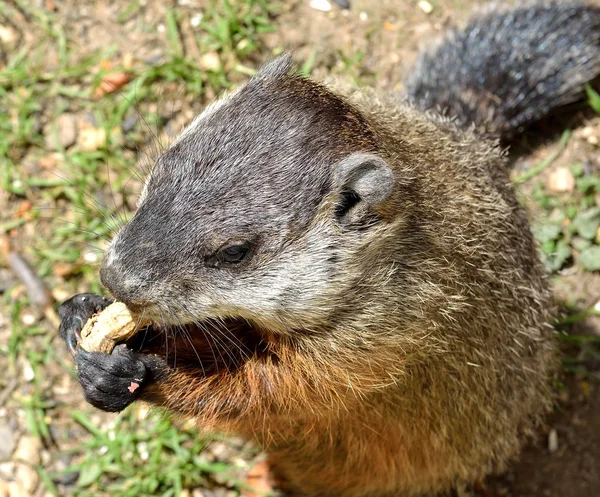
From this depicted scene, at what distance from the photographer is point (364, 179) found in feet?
6.56

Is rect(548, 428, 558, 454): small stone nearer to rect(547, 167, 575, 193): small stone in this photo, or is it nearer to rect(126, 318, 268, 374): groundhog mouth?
rect(547, 167, 575, 193): small stone

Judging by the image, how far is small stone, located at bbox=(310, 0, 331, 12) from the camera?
3992 mm

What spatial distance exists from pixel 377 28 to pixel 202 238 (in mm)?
2373

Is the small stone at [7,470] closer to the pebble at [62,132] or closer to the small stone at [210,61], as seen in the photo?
the pebble at [62,132]

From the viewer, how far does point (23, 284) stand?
3621mm

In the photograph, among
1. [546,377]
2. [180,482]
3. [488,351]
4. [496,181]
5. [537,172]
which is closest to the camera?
[488,351]

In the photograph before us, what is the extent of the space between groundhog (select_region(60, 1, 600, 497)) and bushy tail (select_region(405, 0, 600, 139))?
9.3 inches

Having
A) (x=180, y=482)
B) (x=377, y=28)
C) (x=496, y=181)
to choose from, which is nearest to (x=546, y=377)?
(x=496, y=181)

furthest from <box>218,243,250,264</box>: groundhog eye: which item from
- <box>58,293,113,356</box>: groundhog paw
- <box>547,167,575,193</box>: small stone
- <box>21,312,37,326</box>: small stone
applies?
<box>547,167,575,193</box>: small stone

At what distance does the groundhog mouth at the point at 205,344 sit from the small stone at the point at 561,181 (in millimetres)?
2107

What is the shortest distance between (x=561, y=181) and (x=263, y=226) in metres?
2.29

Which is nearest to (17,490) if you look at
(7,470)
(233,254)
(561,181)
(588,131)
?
(7,470)

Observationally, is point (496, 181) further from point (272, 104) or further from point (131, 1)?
point (131, 1)

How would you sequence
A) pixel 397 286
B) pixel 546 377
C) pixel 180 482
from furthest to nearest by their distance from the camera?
pixel 180 482
pixel 546 377
pixel 397 286
